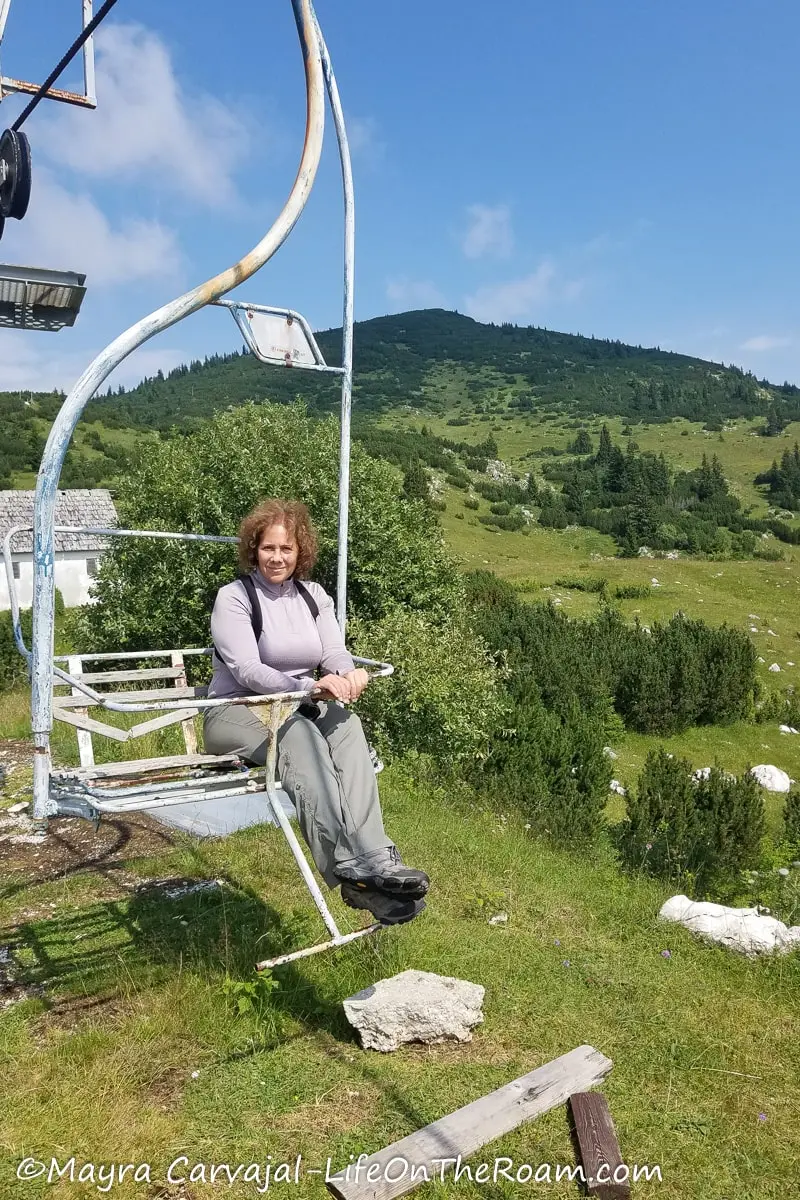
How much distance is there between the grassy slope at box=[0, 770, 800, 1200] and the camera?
3.20 meters

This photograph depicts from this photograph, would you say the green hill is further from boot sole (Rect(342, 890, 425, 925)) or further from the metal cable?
boot sole (Rect(342, 890, 425, 925))

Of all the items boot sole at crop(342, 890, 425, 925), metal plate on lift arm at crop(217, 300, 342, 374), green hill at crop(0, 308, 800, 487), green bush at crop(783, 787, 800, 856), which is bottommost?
green bush at crop(783, 787, 800, 856)

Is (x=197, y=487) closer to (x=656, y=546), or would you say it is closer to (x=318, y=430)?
(x=318, y=430)

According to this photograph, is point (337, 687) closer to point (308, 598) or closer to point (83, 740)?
point (308, 598)

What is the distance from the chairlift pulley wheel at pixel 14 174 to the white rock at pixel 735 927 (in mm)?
6112

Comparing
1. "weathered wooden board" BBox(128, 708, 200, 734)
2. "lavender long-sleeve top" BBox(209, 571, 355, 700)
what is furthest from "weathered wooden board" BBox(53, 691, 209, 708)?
"lavender long-sleeve top" BBox(209, 571, 355, 700)

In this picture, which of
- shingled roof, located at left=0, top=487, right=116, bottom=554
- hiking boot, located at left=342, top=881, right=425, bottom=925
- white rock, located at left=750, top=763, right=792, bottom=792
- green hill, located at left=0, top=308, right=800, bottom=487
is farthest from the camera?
green hill, located at left=0, top=308, right=800, bottom=487

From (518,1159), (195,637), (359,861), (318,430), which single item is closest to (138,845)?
(359,861)

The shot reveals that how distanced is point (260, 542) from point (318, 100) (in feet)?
6.42

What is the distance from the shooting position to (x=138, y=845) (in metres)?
6.15

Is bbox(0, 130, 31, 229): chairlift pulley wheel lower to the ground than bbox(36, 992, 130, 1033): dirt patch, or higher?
higher

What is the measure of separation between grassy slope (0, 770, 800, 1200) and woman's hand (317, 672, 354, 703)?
1.58 meters

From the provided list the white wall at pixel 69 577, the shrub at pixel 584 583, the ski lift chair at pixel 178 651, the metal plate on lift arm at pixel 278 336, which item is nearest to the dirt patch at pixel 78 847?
the ski lift chair at pixel 178 651

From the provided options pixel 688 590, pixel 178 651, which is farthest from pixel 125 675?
pixel 688 590
